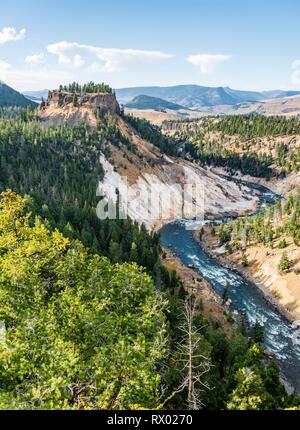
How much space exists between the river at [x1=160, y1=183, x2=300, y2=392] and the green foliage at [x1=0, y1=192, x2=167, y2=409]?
5453cm

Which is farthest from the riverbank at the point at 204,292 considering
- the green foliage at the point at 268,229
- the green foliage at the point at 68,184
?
the green foliage at the point at 268,229

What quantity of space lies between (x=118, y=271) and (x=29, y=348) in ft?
31.0

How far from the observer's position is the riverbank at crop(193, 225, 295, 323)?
99.8 m

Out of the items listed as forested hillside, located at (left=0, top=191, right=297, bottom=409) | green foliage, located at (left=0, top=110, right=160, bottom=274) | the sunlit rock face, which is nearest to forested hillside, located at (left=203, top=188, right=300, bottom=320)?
the sunlit rock face

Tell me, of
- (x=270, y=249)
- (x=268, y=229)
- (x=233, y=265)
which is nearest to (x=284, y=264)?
(x=270, y=249)

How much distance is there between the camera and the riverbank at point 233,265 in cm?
9975

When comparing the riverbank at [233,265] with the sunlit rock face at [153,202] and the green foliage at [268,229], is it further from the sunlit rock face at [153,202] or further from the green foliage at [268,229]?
the sunlit rock face at [153,202]

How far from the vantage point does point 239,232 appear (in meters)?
141

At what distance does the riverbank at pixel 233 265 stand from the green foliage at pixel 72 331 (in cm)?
8062

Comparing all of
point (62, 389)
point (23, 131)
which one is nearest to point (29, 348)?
point (62, 389)

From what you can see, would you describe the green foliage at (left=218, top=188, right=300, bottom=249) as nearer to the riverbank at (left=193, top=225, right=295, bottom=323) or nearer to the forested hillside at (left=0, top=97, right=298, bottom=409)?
the riverbank at (left=193, top=225, right=295, bottom=323)

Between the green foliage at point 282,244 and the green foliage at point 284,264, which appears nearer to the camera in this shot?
the green foliage at point 284,264
